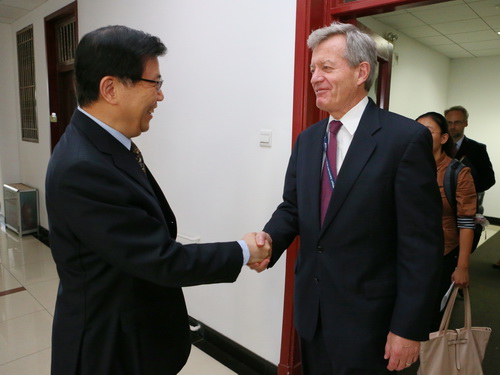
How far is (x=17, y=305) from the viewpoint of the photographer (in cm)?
322

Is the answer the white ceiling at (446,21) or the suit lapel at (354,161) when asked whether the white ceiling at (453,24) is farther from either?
the suit lapel at (354,161)

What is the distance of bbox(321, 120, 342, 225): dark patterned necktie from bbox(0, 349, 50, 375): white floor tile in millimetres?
2080

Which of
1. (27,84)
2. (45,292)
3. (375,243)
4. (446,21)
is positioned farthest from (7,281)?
(446,21)

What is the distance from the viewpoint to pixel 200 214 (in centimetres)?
265

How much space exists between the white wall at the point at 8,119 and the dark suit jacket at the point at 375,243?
585 cm

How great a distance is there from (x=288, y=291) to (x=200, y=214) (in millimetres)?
864

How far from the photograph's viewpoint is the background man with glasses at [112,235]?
3.30 feet

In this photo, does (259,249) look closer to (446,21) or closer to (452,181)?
(452,181)

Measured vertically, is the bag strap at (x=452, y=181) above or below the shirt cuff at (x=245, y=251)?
above

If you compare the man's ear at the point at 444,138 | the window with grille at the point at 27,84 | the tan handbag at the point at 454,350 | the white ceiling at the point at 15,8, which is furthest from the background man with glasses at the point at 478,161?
the window with grille at the point at 27,84

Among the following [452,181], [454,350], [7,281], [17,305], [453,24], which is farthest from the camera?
[453,24]

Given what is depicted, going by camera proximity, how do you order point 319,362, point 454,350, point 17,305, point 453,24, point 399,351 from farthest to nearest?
point 453,24 → point 17,305 → point 454,350 → point 319,362 → point 399,351

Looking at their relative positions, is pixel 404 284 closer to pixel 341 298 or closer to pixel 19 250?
pixel 341 298

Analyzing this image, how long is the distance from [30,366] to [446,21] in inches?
228
